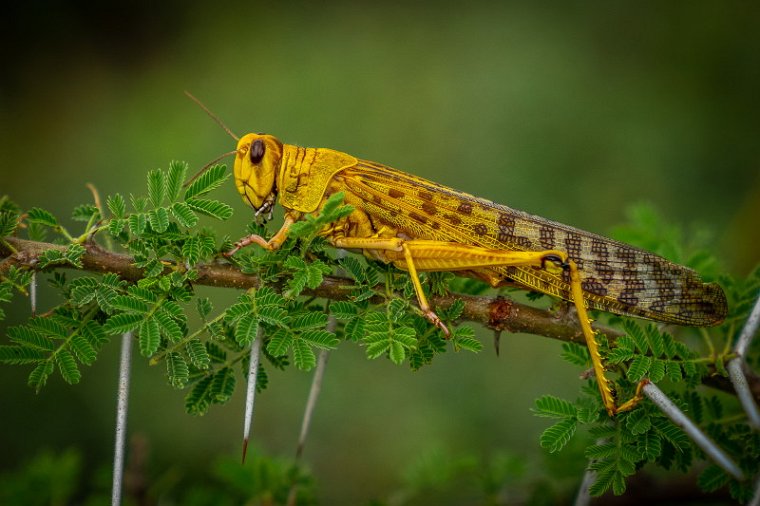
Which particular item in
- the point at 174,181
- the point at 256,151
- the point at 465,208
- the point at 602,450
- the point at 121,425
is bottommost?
the point at 121,425

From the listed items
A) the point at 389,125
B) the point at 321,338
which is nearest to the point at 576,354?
the point at 321,338

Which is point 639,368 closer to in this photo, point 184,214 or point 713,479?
point 713,479

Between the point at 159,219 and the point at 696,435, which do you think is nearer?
the point at 696,435

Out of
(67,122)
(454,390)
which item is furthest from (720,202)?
(67,122)

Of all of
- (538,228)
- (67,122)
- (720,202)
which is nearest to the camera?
(538,228)

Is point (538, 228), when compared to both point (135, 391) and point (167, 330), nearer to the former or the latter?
point (167, 330)

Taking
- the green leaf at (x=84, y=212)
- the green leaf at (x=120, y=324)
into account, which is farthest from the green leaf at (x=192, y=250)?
the green leaf at (x=84, y=212)
